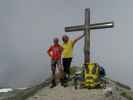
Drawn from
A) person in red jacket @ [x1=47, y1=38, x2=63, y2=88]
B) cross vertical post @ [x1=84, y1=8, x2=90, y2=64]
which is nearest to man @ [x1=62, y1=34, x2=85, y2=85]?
person in red jacket @ [x1=47, y1=38, x2=63, y2=88]

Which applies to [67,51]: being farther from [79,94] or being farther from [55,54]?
[79,94]

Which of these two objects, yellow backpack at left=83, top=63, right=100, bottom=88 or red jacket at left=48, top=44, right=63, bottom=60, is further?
red jacket at left=48, top=44, right=63, bottom=60

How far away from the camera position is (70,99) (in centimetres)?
A: 2442

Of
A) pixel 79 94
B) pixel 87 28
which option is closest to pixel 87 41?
pixel 87 28

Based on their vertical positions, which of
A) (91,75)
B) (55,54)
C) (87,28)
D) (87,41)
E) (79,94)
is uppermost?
(87,28)

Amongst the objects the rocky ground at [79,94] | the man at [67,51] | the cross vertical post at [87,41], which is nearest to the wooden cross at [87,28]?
the cross vertical post at [87,41]

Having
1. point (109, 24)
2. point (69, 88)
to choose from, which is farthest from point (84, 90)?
point (109, 24)

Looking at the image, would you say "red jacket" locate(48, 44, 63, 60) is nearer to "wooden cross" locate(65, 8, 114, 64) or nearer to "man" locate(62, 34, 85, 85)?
"man" locate(62, 34, 85, 85)

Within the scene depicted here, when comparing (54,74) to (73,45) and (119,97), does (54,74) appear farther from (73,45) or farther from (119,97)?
(119,97)

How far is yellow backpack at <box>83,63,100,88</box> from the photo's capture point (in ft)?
88.9

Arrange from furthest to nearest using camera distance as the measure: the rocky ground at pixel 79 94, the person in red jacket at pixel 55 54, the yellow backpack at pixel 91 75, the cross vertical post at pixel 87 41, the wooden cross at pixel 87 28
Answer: the cross vertical post at pixel 87 41 < the wooden cross at pixel 87 28 < the person in red jacket at pixel 55 54 < the yellow backpack at pixel 91 75 < the rocky ground at pixel 79 94

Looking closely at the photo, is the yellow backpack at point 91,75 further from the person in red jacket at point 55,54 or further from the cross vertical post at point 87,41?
the cross vertical post at point 87,41

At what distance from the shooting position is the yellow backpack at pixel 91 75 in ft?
88.9

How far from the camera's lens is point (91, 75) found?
2717cm
